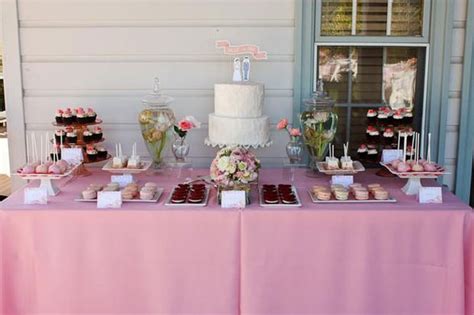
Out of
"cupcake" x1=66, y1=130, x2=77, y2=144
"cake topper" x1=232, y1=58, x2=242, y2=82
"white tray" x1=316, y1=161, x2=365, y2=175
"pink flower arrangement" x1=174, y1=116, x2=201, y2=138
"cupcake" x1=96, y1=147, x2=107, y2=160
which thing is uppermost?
"cake topper" x1=232, y1=58, x2=242, y2=82

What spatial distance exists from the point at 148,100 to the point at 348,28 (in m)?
1.10

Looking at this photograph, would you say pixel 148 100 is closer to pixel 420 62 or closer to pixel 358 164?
pixel 358 164

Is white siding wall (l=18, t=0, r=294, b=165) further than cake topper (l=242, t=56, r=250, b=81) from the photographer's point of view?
Yes

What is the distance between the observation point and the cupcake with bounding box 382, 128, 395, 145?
258cm

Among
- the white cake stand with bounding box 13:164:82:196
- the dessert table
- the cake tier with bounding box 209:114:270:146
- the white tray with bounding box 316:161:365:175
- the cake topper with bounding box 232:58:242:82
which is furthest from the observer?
the cake topper with bounding box 232:58:242:82

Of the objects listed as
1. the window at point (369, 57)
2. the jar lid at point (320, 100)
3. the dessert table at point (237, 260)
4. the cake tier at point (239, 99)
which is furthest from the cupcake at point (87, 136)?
the window at point (369, 57)

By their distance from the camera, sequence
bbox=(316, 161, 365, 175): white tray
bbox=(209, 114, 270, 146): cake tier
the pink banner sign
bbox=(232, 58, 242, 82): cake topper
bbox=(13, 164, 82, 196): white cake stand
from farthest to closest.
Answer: the pink banner sign → bbox=(232, 58, 242, 82): cake topper → bbox=(209, 114, 270, 146): cake tier → bbox=(316, 161, 365, 175): white tray → bbox=(13, 164, 82, 196): white cake stand

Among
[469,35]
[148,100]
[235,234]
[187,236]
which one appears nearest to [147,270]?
[187,236]

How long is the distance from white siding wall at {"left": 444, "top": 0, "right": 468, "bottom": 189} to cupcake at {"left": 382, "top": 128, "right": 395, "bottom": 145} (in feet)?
1.71

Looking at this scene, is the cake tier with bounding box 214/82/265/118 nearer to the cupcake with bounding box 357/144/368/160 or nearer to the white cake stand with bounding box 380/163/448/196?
the cupcake with bounding box 357/144/368/160

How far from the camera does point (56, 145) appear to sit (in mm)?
2506

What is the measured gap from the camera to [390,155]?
2535mm

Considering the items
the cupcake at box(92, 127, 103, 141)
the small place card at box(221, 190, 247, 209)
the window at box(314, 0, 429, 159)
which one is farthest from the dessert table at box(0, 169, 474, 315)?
the window at box(314, 0, 429, 159)

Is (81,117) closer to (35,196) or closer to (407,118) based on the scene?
(35,196)
